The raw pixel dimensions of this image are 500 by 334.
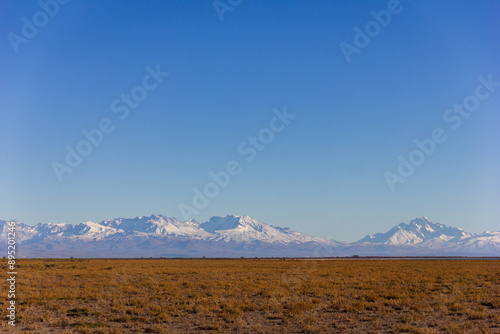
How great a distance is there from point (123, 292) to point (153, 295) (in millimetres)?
3309

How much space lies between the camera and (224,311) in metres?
21.4

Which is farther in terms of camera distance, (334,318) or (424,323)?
(334,318)

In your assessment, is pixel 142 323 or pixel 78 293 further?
pixel 78 293

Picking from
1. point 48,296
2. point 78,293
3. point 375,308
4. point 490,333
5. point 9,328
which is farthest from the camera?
point 78,293

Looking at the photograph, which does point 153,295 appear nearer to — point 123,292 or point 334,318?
point 123,292

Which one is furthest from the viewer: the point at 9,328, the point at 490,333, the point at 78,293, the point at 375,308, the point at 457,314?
the point at 78,293

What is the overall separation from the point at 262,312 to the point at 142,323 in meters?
6.04

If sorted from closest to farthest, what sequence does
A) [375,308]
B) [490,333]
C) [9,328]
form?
1. [490,333]
2. [9,328]
3. [375,308]

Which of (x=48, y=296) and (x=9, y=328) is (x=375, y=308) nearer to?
(x=9, y=328)

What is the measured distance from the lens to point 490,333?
53.7ft

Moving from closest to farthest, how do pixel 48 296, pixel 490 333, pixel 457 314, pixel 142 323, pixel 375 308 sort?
pixel 490 333
pixel 142 323
pixel 457 314
pixel 375 308
pixel 48 296

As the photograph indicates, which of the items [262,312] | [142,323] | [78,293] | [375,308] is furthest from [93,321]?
[375,308]

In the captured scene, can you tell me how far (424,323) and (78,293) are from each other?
21577 millimetres

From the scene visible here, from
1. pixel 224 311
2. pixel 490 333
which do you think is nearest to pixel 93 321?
pixel 224 311
